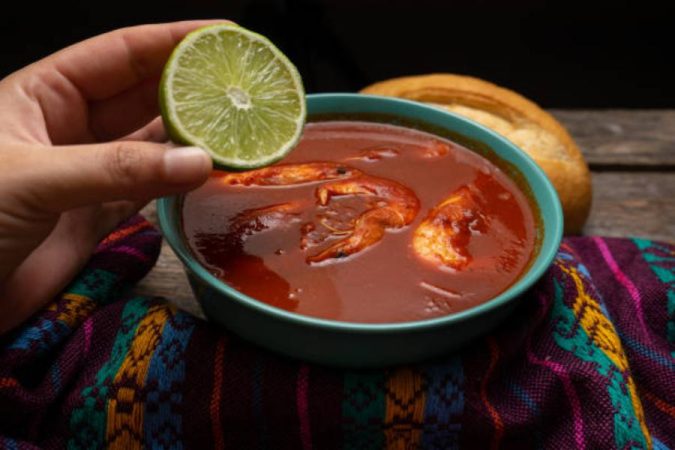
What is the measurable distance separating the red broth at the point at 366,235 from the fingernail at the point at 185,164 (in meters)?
0.21

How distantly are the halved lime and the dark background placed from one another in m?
2.23

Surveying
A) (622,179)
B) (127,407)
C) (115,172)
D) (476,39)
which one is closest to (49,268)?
(127,407)

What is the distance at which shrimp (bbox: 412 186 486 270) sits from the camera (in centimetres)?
127

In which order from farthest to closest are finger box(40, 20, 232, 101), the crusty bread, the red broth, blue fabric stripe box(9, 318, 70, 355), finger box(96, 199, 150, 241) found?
the crusty bread, finger box(96, 199, 150, 241), finger box(40, 20, 232, 101), blue fabric stripe box(9, 318, 70, 355), the red broth

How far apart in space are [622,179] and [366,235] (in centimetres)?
99

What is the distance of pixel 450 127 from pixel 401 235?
0.34 meters

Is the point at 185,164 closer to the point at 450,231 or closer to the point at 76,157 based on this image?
the point at 76,157

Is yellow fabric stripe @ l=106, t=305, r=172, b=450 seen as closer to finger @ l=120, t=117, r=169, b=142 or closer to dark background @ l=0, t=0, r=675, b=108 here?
finger @ l=120, t=117, r=169, b=142

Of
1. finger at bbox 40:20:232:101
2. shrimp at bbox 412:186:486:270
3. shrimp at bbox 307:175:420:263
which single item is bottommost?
shrimp at bbox 412:186:486:270

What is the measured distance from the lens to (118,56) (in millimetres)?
1469

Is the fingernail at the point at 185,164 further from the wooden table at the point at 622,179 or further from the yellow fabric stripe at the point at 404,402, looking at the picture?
the wooden table at the point at 622,179

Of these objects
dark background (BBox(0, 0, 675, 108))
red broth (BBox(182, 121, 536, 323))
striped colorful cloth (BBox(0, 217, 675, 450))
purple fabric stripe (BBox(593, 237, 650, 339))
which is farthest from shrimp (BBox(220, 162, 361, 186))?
dark background (BBox(0, 0, 675, 108))

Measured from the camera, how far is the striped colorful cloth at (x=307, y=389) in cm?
122

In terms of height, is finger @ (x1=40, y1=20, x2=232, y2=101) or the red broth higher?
finger @ (x1=40, y1=20, x2=232, y2=101)
